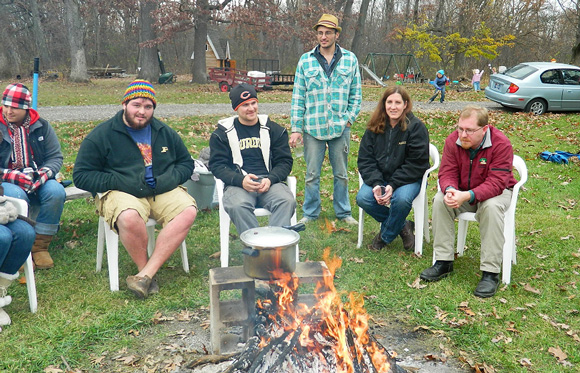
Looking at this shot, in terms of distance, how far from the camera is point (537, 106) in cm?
1362

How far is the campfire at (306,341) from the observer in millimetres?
2463

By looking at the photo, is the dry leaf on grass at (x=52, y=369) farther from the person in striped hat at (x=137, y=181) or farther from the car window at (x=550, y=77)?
the car window at (x=550, y=77)

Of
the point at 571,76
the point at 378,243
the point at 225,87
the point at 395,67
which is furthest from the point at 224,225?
the point at 395,67

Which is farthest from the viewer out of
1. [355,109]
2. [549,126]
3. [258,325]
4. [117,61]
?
[117,61]

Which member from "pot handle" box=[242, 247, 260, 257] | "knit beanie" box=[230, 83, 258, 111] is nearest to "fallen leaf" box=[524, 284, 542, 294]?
"pot handle" box=[242, 247, 260, 257]

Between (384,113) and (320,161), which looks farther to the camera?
(320,161)

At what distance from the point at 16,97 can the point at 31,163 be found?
0.57m

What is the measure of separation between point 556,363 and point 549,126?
9.97 m

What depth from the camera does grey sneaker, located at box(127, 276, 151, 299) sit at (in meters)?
3.61

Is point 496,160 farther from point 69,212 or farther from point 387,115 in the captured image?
point 69,212

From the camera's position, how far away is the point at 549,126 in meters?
11.5

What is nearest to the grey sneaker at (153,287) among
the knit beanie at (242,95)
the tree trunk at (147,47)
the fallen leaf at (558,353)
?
the knit beanie at (242,95)

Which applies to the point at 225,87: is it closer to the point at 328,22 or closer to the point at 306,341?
the point at 328,22

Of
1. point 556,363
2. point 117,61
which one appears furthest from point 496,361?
point 117,61
